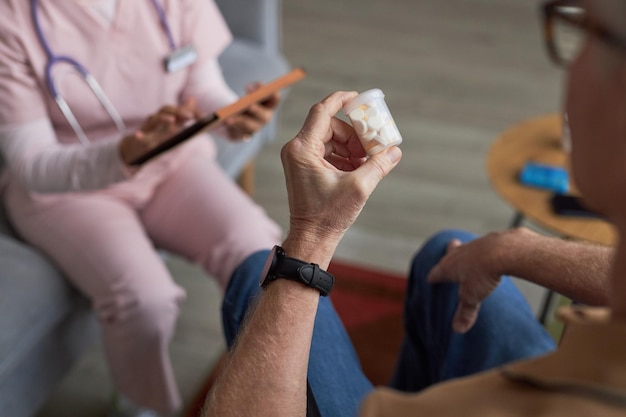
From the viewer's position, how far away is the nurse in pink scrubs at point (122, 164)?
1.24 metres

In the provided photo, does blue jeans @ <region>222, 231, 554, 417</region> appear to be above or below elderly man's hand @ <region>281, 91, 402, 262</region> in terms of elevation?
below

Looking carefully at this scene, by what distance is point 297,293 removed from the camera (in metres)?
0.76

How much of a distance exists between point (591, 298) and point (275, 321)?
403mm

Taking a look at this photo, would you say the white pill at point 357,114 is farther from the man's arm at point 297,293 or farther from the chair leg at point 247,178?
the chair leg at point 247,178

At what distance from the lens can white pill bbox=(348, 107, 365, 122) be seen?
79cm

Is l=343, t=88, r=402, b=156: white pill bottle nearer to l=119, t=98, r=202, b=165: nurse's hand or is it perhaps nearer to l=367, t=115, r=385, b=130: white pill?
l=367, t=115, r=385, b=130: white pill

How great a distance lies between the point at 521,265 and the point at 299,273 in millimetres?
338

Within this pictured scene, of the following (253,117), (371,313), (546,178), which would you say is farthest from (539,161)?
(253,117)

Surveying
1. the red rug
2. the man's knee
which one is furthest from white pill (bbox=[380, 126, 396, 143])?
the red rug

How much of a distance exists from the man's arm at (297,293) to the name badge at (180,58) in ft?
2.10

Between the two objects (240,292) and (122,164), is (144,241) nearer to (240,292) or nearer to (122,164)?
(122,164)

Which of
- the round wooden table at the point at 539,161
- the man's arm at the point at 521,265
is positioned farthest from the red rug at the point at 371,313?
the man's arm at the point at 521,265

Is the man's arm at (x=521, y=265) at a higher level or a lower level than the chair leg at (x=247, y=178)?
higher

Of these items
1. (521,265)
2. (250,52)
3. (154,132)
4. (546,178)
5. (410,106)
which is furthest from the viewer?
(410,106)
